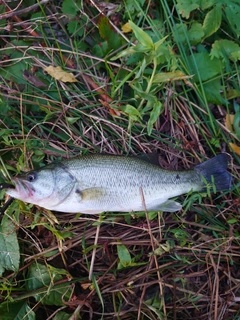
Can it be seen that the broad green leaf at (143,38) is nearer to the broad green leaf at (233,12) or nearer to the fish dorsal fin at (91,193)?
the broad green leaf at (233,12)

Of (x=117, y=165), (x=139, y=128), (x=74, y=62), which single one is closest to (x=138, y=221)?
(x=117, y=165)

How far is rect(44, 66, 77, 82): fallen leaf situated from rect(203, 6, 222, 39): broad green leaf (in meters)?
1.29

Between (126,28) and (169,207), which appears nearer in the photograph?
(169,207)

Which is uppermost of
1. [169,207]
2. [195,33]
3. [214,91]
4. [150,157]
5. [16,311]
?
[195,33]

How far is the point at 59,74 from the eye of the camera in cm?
325

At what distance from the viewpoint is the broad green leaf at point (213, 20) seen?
3.14 meters

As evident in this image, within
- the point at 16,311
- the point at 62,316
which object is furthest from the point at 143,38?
the point at 16,311

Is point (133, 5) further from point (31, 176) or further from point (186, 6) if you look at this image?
point (31, 176)

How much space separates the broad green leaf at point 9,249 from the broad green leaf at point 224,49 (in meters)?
2.38

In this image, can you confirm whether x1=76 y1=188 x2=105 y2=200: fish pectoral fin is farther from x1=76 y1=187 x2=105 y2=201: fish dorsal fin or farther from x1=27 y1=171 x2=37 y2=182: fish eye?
x1=27 y1=171 x2=37 y2=182: fish eye

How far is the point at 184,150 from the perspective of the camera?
3.26 metres

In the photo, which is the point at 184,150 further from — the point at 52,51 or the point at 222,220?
the point at 52,51

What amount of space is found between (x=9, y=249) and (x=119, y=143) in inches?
53.2

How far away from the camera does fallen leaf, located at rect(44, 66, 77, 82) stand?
3244 mm
